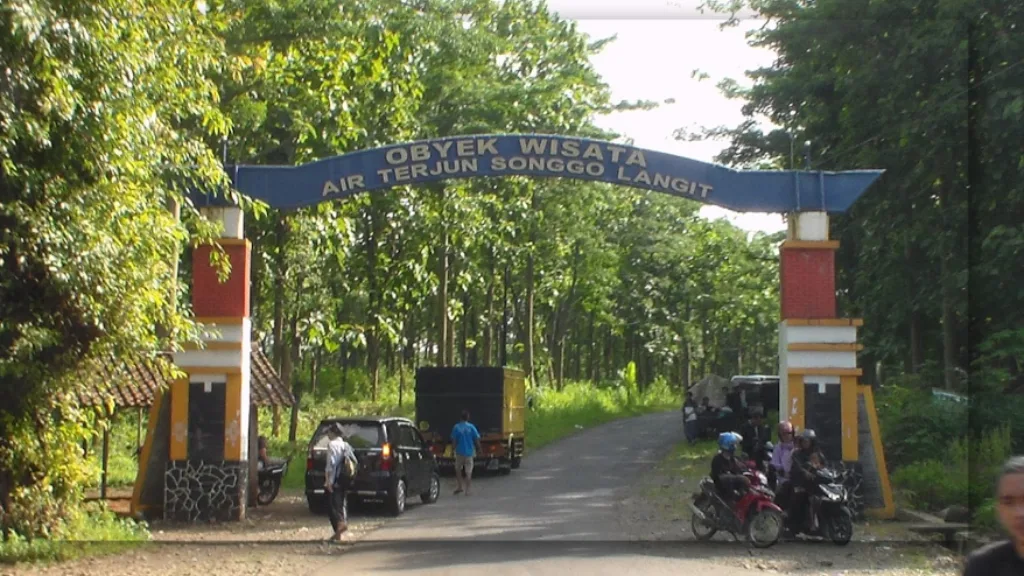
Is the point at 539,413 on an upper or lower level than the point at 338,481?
upper

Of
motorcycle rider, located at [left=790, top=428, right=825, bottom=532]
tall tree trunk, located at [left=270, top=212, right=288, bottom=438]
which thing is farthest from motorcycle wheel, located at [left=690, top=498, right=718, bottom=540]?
tall tree trunk, located at [left=270, top=212, right=288, bottom=438]

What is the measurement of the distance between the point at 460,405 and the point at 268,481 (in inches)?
309

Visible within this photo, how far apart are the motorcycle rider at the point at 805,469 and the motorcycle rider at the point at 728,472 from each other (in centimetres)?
67

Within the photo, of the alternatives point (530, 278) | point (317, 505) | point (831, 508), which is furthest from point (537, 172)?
point (530, 278)

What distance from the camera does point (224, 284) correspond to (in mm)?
18688

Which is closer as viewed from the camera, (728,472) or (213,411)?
(728,472)

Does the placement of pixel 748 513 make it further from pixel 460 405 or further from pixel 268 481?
pixel 460 405

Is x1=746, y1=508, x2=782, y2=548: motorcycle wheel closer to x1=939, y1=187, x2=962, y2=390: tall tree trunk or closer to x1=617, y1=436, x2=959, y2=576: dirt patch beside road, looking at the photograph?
x1=617, y1=436, x2=959, y2=576: dirt patch beside road

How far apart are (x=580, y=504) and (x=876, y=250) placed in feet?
35.1

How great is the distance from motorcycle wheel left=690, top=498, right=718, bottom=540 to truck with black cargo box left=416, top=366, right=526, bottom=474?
12130mm

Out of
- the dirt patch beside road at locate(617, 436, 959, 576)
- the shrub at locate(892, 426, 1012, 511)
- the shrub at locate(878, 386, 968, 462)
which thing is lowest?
the dirt patch beside road at locate(617, 436, 959, 576)

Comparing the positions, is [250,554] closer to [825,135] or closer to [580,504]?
[580,504]

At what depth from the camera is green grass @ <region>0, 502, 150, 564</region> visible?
13836mm

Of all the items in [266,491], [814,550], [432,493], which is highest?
[266,491]
